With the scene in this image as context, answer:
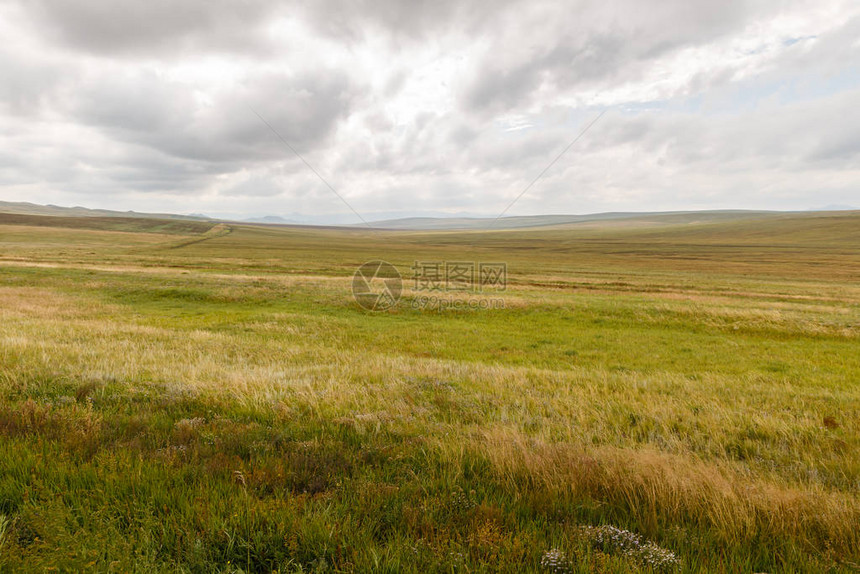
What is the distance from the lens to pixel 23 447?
12.9 feet

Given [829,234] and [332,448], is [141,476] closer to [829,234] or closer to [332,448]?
[332,448]

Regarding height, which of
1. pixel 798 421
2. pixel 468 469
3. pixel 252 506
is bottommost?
pixel 798 421

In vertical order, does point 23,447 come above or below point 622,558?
above

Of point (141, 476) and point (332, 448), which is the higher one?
point (141, 476)

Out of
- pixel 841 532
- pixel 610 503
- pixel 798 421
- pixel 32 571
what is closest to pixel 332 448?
pixel 32 571

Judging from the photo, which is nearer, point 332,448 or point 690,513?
point 690,513

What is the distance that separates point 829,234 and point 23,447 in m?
204

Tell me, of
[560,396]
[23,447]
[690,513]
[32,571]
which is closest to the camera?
[32,571]

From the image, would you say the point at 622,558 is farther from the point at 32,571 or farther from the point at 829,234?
the point at 829,234

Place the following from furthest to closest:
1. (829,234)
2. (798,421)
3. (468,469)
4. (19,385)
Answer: (829,234) → (798,421) → (19,385) → (468,469)

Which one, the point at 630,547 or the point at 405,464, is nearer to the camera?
the point at 630,547

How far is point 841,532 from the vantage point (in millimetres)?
3225

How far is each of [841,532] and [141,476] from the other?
6037 mm

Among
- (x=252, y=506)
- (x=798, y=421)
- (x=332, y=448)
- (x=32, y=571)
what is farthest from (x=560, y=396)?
(x=32, y=571)
